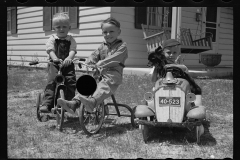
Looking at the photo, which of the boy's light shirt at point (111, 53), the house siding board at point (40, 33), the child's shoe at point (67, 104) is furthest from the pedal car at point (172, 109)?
the house siding board at point (40, 33)

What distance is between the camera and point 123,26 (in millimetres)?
8273

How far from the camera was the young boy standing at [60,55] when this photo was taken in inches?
139

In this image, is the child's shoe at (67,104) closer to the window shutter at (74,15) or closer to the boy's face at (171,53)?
the boy's face at (171,53)

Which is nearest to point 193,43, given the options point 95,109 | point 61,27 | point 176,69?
point 176,69

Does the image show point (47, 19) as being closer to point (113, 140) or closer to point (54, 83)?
point (54, 83)

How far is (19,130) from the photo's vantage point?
11.0ft

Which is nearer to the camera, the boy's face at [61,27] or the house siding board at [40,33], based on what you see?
the boy's face at [61,27]

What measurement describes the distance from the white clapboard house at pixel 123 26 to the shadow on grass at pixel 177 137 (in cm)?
473

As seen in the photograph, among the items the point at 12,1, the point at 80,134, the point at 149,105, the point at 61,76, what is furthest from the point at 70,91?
the point at 12,1

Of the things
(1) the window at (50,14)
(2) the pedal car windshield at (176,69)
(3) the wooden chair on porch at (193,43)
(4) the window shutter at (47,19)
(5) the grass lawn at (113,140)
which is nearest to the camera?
(5) the grass lawn at (113,140)

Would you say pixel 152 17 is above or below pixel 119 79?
above

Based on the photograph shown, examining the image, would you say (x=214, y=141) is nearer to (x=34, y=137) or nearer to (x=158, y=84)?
(x=158, y=84)

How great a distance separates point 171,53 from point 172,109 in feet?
2.44

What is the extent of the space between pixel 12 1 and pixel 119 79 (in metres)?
1.70
